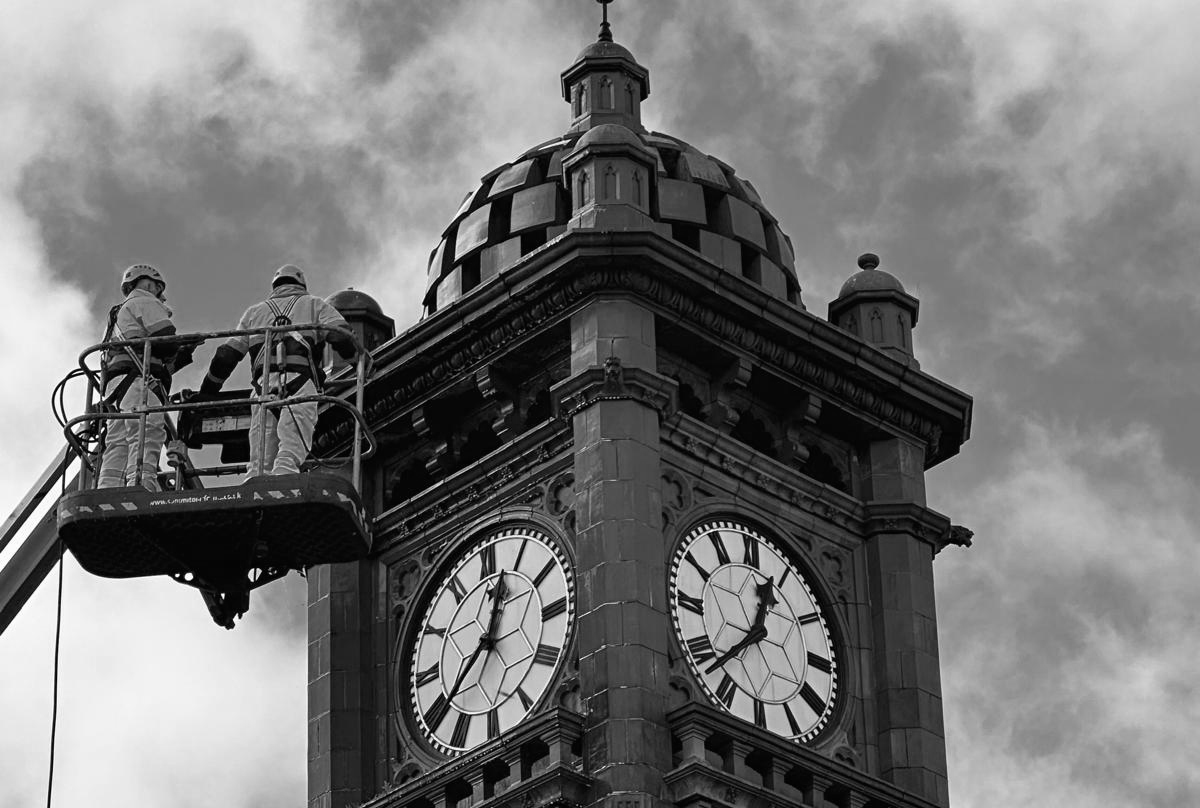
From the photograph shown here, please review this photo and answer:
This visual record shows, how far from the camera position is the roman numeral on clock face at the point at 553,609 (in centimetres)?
4966

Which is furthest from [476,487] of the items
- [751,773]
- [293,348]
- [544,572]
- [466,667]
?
[751,773]

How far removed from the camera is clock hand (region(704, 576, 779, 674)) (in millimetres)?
49812

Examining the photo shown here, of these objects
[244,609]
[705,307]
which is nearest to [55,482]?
[244,609]

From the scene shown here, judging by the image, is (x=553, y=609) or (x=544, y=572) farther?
(x=544, y=572)

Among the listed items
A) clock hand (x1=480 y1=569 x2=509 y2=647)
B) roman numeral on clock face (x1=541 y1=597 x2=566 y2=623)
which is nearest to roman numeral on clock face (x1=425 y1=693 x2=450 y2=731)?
clock hand (x1=480 y1=569 x2=509 y2=647)

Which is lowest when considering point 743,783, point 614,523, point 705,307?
point 743,783

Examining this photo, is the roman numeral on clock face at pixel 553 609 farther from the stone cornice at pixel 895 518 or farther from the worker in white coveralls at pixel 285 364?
the stone cornice at pixel 895 518

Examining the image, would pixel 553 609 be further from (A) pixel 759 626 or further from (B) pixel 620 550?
(A) pixel 759 626

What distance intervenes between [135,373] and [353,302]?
732 cm

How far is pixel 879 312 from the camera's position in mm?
54094

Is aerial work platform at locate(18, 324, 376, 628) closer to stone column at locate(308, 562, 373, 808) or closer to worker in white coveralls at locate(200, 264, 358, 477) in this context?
worker in white coveralls at locate(200, 264, 358, 477)

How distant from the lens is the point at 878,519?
52.8 metres

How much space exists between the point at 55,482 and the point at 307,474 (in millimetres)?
6716

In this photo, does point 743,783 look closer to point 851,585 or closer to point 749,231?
point 851,585
